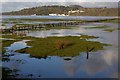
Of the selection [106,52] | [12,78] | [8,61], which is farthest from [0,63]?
[106,52]

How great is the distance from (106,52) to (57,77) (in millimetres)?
14858

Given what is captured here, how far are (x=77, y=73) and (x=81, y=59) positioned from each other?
725cm

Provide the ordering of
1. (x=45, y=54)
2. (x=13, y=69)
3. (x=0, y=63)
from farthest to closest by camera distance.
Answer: (x=45, y=54) < (x=0, y=63) < (x=13, y=69)

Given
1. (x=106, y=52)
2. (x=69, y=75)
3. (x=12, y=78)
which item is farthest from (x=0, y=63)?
(x=106, y=52)

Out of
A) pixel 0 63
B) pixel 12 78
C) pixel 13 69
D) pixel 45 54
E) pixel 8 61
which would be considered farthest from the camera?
pixel 45 54

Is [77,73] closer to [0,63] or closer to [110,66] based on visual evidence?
[110,66]

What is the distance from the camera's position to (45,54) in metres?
34.7

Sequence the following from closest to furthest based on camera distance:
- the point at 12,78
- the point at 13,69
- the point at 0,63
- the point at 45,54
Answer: the point at 12,78 < the point at 13,69 < the point at 0,63 < the point at 45,54

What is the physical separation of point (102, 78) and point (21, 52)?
16819mm

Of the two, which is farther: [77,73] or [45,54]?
[45,54]

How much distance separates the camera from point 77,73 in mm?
23812

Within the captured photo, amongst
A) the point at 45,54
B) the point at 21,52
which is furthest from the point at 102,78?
the point at 21,52

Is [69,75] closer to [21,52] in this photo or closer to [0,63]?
[0,63]

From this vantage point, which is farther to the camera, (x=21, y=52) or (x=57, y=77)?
(x=21, y=52)
